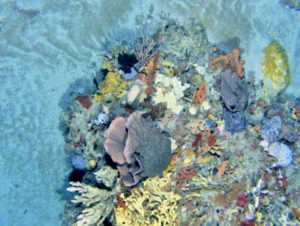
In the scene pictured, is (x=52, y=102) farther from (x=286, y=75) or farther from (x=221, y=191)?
(x=286, y=75)

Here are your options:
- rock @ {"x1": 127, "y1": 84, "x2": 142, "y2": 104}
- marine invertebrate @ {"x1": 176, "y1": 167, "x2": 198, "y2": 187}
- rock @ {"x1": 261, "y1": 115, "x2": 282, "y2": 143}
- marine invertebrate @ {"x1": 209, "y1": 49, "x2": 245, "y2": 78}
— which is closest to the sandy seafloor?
rock @ {"x1": 127, "y1": 84, "x2": 142, "y2": 104}

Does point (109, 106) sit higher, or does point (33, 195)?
point (109, 106)

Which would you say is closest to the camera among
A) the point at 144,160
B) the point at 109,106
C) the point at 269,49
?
the point at 144,160

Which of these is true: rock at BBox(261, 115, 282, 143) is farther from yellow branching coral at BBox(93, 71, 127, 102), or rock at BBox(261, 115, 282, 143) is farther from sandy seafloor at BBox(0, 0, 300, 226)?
sandy seafloor at BBox(0, 0, 300, 226)

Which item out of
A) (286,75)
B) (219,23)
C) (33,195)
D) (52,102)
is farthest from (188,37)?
(33,195)

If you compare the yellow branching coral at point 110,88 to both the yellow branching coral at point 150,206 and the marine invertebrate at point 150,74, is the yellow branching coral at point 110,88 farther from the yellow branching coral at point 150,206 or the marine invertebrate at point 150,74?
the yellow branching coral at point 150,206

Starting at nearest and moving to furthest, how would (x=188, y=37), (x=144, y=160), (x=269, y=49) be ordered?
(x=144, y=160)
(x=188, y=37)
(x=269, y=49)

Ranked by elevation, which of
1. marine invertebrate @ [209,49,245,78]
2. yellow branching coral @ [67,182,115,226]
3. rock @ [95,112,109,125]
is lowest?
yellow branching coral @ [67,182,115,226]
